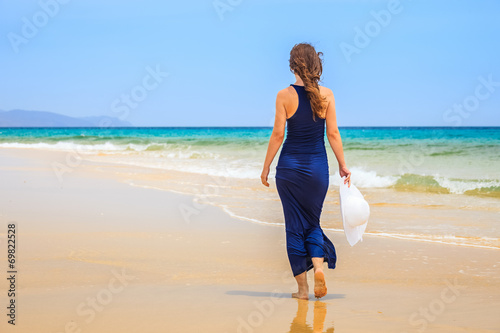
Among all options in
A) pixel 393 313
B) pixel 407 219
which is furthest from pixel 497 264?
pixel 407 219

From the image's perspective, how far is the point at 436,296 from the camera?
396 cm

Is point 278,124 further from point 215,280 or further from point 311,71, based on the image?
point 215,280

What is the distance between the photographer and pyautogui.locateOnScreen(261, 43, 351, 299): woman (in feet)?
12.7

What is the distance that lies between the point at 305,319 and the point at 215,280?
41.3 inches

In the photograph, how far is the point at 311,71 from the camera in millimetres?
3881

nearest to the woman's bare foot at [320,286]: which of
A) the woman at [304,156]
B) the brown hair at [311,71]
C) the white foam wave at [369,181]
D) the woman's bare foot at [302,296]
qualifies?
the woman at [304,156]

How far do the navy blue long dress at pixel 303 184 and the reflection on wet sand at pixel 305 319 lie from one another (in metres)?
0.26

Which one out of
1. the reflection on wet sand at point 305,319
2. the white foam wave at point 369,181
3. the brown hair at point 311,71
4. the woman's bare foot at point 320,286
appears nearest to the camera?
the reflection on wet sand at point 305,319

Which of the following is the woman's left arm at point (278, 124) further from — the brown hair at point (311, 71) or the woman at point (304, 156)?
the brown hair at point (311, 71)

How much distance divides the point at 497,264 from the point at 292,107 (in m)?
2.51

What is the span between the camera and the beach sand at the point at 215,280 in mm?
3387

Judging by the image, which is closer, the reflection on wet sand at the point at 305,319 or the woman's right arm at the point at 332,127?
the reflection on wet sand at the point at 305,319

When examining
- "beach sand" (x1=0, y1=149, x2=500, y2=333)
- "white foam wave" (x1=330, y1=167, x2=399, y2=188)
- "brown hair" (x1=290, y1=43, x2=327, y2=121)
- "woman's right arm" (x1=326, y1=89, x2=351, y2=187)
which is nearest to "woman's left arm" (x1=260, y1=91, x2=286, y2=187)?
"brown hair" (x1=290, y1=43, x2=327, y2=121)

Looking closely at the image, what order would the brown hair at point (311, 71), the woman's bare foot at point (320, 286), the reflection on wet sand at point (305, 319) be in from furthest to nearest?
the brown hair at point (311, 71)
the woman's bare foot at point (320, 286)
the reflection on wet sand at point (305, 319)
